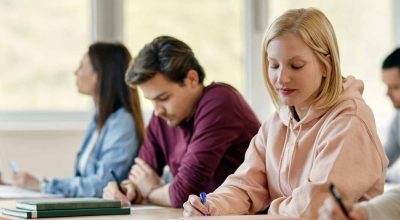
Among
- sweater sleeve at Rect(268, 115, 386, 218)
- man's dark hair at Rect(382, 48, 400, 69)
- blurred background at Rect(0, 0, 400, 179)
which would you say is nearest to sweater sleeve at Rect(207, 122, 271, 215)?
sweater sleeve at Rect(268, 115, 386, 218)

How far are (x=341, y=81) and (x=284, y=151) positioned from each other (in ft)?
0.85

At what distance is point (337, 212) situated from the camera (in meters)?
1.62

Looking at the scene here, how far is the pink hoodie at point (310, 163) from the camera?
204 centimetres

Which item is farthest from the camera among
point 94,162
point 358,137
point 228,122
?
point 94,162

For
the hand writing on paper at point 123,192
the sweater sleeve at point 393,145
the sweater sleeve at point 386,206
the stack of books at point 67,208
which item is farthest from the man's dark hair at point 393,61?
the sweater sleeve at point 386,206

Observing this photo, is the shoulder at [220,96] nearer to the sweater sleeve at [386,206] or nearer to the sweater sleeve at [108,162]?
the sweater sleeve at [108,162]

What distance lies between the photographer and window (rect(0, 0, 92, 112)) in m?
5.09

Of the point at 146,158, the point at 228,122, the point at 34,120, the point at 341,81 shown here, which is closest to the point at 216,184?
the point at 228,122

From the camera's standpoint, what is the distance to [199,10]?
5.50m

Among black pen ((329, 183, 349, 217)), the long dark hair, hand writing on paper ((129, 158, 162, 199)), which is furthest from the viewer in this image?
the long dark hair

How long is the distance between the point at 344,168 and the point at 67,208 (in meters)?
0.85

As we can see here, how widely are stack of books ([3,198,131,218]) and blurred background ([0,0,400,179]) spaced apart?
257 centimetres

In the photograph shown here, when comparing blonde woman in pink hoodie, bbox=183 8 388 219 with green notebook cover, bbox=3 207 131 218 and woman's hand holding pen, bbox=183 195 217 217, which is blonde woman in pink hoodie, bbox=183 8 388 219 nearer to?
woman's hand holding pen, bbox=183 195 217 217

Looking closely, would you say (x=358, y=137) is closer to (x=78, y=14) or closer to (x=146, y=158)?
(x=146, y=158)
